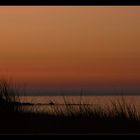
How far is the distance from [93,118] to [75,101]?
45cm

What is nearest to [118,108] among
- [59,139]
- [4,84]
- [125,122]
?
[125,122]

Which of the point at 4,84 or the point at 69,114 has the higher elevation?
the point at 4,84

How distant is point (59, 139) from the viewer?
42.7 inches

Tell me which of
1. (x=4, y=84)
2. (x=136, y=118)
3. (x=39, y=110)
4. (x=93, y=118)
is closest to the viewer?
(x=4, y=84)

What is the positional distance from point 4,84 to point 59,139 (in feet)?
5.19

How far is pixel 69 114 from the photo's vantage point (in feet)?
10.1

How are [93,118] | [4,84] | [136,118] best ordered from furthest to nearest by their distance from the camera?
[93,118], [136,118], [4,84]
